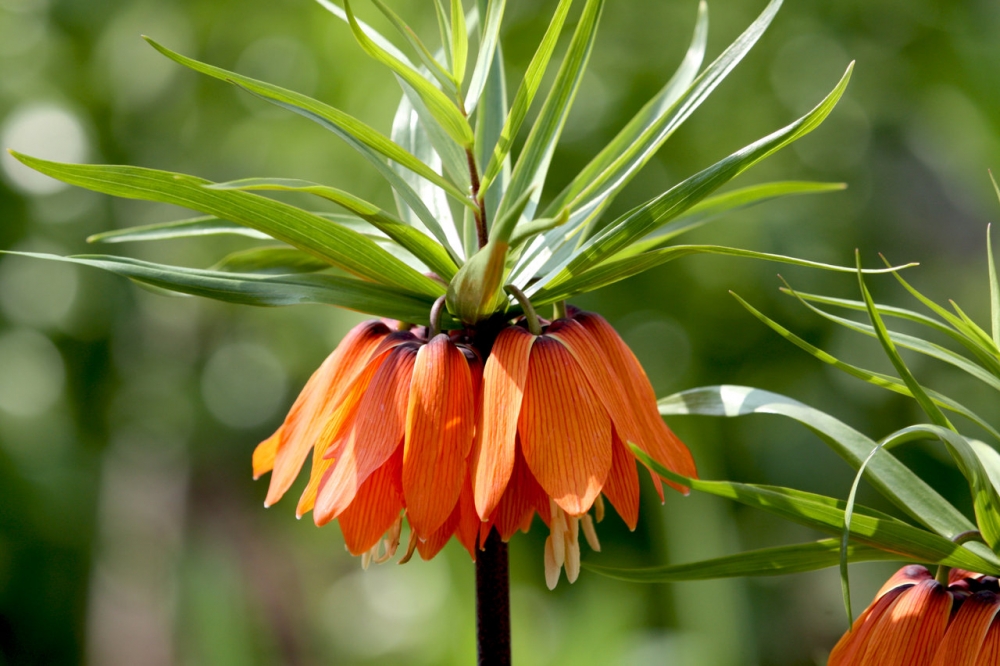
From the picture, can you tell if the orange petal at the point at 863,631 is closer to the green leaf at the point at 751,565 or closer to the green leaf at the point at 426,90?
the green leaf at the point at 751,565

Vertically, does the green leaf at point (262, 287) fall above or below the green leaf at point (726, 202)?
below

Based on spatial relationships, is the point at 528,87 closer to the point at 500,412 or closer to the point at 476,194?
the point at 476,194

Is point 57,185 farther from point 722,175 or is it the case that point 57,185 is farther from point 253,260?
point 722,175

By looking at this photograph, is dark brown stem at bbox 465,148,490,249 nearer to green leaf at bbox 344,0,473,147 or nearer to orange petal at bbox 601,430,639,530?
green leaf at bbox 344,0,473,147

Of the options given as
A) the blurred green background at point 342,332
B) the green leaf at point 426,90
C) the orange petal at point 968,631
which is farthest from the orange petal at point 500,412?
the blurred green background at point 342,332

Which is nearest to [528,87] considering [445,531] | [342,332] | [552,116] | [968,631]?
[552,116]

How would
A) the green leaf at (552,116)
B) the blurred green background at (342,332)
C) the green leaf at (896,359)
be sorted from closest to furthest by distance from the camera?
1. the green leaf at (896,359)
2. the green leaf at (552,116)
3. the blurred green background at (342,332)
